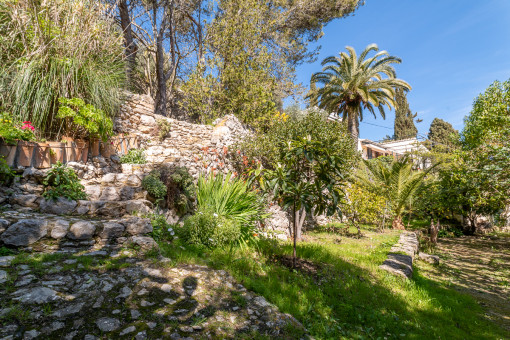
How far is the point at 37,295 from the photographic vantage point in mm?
1892

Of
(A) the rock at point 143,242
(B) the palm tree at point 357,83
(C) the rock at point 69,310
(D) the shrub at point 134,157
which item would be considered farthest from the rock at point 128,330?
(B) the palm tree at point 357,83

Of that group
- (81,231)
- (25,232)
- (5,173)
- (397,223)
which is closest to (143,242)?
(81,231)

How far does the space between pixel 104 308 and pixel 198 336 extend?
2.56 ft

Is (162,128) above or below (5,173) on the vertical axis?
above

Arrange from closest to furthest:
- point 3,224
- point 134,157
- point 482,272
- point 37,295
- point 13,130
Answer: point 37,295 → point 3,224 → point 13,130 → point 134,157 → point 482,272

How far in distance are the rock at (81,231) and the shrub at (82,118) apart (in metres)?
1.83

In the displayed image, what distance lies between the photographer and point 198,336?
1.85m

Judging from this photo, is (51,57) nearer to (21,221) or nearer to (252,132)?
(21,221)

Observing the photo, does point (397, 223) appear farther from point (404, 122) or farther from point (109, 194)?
point (404, 122)

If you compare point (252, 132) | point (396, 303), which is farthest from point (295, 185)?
point (252, 132)

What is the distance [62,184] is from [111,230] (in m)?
1.14

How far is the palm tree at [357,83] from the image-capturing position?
13703mm

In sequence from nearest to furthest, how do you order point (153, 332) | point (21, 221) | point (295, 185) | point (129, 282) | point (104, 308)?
point (153, 332)
point (104, 308)
point (129, 282)
point (21, 221)
point (295, 185)

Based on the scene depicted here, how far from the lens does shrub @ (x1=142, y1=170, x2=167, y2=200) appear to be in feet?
14.4
